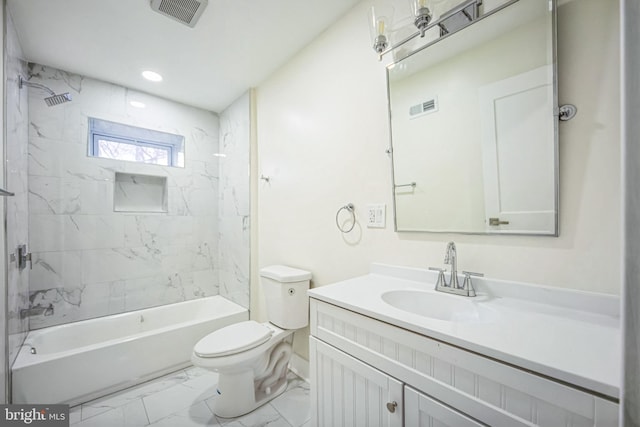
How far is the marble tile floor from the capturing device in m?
1.57

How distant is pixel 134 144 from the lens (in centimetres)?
258

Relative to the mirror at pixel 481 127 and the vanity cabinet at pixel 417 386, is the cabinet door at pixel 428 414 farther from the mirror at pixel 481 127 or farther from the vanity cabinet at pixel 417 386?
the mirror at pixel 481 127

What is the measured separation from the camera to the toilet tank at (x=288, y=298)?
5.90 feet

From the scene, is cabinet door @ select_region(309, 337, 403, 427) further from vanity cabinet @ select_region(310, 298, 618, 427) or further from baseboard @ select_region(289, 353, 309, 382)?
baseboard @ select_region(289, 353, 309, 382)

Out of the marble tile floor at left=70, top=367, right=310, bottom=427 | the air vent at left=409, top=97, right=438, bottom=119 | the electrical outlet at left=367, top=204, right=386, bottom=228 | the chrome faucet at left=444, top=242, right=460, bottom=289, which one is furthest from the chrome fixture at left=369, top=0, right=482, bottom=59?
the marble tile floor at left=70, top=367, right=310, bottom=427

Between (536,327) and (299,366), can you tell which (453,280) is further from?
(299,366)

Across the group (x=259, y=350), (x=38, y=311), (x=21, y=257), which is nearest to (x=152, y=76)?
(x=21, y=257)

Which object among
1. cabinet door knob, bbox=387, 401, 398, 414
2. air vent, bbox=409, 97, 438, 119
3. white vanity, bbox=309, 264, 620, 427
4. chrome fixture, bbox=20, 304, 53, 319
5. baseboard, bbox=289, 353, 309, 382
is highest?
air vent, bbox=409, 97, 438, 119

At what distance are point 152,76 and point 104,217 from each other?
4.40 feet

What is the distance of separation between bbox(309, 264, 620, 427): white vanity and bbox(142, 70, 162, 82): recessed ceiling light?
7.78 feet

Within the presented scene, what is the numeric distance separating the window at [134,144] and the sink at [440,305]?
105 inches

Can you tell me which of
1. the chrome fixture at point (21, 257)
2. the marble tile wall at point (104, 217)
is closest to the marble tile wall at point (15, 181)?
the chrome fixture at point (21, 257)

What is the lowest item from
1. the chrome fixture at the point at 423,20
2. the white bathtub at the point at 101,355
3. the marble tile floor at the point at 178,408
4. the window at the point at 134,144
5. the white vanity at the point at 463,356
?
the marble tile floor at the point at 178,408

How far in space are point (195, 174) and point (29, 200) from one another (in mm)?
1292
